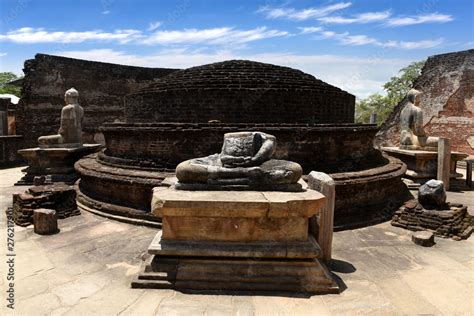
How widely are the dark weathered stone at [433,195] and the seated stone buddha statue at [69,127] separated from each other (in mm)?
7855

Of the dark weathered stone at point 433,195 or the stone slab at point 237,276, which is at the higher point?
the dark weathered stone at point 433,195

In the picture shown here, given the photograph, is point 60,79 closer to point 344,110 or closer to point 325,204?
point 344,110

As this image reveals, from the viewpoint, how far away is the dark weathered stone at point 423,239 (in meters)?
4.48

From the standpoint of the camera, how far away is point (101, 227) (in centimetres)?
506

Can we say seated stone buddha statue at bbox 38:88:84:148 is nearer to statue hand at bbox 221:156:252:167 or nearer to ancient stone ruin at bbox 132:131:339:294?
ancient stone ruin at bbox 132:131:339:294

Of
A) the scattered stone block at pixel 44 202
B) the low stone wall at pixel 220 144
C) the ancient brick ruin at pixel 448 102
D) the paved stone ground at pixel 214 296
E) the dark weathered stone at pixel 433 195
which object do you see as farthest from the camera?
the ancient brick ruin at pixel 448 102

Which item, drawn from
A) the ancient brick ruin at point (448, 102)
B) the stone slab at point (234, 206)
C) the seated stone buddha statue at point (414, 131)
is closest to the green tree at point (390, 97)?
the ancient brick ruin at point (448, 102)

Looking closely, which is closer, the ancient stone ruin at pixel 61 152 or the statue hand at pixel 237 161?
the statue hand at pixel 237 161

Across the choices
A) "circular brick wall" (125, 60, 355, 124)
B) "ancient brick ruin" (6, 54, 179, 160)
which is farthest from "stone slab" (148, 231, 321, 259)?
"ancient brick ruin" (6, 54, 179, 160)

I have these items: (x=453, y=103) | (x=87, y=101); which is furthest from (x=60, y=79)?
(x=453, y=103)

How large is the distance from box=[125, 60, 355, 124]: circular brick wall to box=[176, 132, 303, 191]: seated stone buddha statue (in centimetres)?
362

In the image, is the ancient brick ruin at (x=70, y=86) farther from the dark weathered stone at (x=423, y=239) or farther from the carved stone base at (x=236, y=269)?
the dark weathered stone at (x=423, y=239)

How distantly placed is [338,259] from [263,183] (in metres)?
1.35

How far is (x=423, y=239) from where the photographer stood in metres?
4.49
